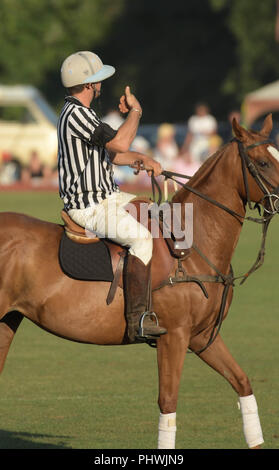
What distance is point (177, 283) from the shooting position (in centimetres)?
786

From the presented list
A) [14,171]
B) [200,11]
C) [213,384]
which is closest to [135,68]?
[200,11]

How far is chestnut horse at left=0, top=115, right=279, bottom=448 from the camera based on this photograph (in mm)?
7801

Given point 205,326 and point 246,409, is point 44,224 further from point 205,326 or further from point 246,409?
point 246,409

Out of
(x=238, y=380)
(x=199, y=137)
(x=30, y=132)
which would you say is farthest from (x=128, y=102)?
(x=30, y=132)

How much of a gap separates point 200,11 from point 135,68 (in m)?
4.20

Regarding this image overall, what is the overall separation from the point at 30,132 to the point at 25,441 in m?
26.5

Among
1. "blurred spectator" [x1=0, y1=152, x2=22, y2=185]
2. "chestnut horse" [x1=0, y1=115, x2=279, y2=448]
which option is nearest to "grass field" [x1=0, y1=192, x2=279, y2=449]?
"chestnut horse" [x1=0, y1=115, x2=279, y2=448]

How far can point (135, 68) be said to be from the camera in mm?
55312

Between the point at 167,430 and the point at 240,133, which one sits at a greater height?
the point at 240,133

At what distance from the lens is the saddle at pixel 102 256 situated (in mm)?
7902

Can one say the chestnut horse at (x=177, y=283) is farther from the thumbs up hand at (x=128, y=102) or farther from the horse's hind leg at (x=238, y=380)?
the thumbs up hand at (x=128, y=102)

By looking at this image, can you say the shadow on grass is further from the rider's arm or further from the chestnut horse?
the rider's arm

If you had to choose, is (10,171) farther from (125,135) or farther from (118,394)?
(125,135)

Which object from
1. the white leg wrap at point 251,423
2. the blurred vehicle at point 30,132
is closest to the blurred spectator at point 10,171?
the blurred vehicle at point 30,132
